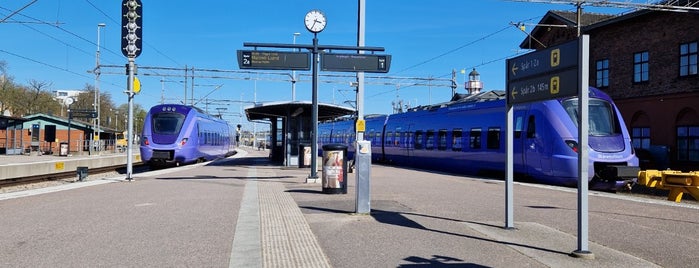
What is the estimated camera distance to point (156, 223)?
895 centimetres

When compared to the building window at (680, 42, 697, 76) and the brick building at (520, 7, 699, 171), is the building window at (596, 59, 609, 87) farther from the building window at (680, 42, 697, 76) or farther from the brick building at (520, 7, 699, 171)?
the building window at (680, 42, 697, 76)

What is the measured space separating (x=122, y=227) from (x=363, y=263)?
4172mm

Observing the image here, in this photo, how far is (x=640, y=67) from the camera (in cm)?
3036

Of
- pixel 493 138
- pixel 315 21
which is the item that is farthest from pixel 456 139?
pixel 315 21

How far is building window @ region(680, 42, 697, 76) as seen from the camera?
87.5ft

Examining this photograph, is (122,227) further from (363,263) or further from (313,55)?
(313,55)

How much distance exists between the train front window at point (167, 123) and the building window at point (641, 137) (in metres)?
23.4

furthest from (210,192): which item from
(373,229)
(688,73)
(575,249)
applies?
(688,73)

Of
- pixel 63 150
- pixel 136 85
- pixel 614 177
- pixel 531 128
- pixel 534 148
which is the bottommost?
pixel 63 150

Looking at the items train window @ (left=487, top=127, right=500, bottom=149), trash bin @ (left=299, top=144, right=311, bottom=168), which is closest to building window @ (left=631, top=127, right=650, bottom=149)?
train window @ (left=487, top=127, right=500, bottom=149)

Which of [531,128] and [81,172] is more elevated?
[531,128]

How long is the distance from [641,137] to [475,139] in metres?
14.2

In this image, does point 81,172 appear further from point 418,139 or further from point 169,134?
point 418,139

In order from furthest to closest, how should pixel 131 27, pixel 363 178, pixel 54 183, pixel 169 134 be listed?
1. pixel 169 134
2. pixel 54 183
3. pixel 131 27
4. pixel 363 178
